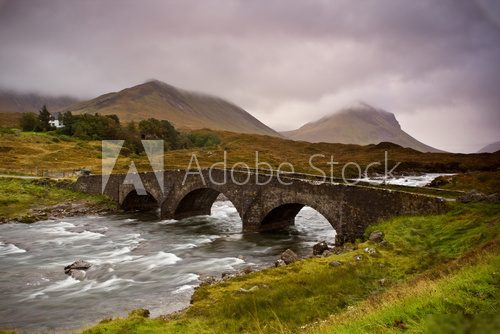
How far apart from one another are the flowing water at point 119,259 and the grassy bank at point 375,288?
Result: 368 cm

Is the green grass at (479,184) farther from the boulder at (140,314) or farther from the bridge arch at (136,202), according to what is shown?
the bridge arch at (136,202)

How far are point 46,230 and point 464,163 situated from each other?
83.9 metres

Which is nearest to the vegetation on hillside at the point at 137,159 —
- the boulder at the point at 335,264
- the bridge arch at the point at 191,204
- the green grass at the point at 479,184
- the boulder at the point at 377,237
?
the bridge arch at the point at 191,204

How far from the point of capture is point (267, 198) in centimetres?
3142

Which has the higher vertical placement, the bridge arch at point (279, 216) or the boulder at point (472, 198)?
the boulder at point (472, 198)

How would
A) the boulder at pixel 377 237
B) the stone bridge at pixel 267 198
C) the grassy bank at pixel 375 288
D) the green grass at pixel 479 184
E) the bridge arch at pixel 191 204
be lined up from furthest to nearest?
1. the bridge arch at pixel 191 204
2. the green grass at pixel 479 184
3. the stone bridge at pixel 267 198
4. the boulder at pixel 377 237
5. the grassy bank at pixel 375 288

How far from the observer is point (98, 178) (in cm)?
4991

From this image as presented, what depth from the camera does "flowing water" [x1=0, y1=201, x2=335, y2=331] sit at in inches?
687

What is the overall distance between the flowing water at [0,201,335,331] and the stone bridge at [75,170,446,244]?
191 centimetres

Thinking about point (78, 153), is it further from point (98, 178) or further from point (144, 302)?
point (144, 302)

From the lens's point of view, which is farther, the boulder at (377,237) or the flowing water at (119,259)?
the boulder at (377,237)

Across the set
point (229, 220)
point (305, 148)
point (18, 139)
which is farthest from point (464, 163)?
point (18, 139)

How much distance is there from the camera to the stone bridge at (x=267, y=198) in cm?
2331

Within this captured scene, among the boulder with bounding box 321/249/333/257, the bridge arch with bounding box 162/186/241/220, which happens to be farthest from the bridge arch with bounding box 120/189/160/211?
the boulder with bounding box 321/249/333/257
